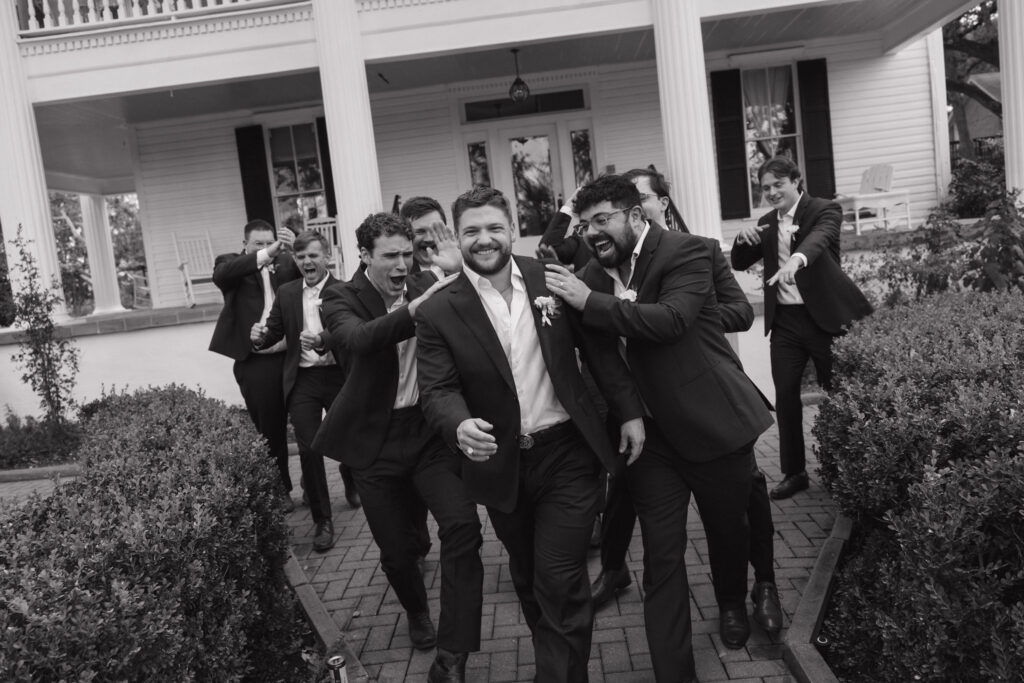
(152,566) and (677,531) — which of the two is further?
(677,531)

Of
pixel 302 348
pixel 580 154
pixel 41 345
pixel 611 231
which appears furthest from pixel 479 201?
pixel 580 154

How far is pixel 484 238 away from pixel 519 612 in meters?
2.33

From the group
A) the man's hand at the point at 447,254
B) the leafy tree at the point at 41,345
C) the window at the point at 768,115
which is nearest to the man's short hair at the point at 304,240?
the man's hand at the point at 447,254

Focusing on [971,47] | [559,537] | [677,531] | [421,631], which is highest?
[971,47]

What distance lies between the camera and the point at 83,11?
578 inches

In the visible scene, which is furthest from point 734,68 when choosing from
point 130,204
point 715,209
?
point 130,204

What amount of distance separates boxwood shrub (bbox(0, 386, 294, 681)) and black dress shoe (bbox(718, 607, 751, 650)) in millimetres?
2194

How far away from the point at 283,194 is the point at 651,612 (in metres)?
13.2

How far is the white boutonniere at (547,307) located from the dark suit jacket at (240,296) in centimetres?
366

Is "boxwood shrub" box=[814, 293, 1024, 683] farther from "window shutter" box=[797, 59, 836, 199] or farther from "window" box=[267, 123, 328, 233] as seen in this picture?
"window" box=[267, 123, 328, 233]

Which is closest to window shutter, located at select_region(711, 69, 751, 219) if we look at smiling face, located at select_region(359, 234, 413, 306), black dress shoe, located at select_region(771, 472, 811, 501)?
black dress shoe, located at select_region(771, 472, 811, 501)

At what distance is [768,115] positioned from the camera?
14609mm

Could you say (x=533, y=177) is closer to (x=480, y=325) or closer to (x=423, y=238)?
(x=423, y=238)

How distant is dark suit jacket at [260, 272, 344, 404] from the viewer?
5900 mm
